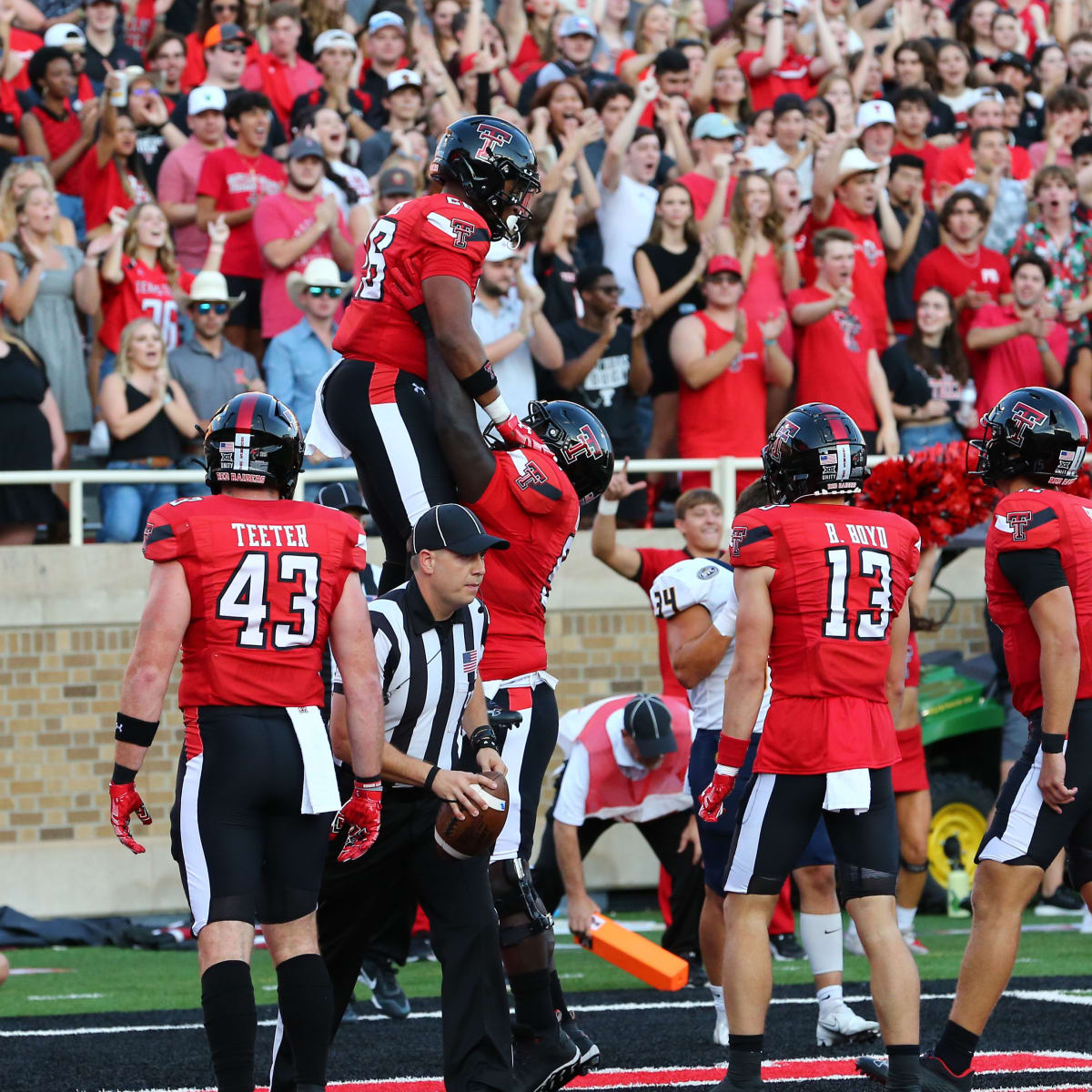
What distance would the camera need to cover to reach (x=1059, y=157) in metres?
15.0

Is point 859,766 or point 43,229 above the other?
point 43,229

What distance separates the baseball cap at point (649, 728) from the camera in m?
9.04

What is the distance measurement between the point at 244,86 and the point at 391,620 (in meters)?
8.55

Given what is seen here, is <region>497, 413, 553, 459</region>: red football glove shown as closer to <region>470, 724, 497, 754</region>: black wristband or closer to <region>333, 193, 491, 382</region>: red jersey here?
<region>333, 193, 491, 382</region>: red jersey

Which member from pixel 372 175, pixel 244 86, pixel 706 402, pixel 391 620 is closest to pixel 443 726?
pixel 391 620

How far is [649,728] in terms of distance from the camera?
29.7 feet

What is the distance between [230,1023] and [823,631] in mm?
2150

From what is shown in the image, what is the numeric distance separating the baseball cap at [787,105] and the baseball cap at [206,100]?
3995 millimetres

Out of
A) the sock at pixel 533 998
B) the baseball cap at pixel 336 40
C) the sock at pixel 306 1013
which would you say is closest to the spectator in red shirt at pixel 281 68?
the baseball cap at pixel 336 40

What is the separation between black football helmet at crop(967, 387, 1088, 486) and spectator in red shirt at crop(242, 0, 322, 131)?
836 centimetres

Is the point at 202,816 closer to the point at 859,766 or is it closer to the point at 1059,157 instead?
the point at 859,766

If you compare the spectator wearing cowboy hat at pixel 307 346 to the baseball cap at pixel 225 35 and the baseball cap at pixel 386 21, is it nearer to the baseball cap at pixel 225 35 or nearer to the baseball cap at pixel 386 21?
the baseball cap at pixel 225 35

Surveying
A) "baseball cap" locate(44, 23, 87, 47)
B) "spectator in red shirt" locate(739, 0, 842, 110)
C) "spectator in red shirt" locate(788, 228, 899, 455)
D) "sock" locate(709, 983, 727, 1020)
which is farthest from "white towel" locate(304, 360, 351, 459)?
"spectator in red shirt" locate(739, 0, 842, 110)

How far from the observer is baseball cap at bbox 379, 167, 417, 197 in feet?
38.8
